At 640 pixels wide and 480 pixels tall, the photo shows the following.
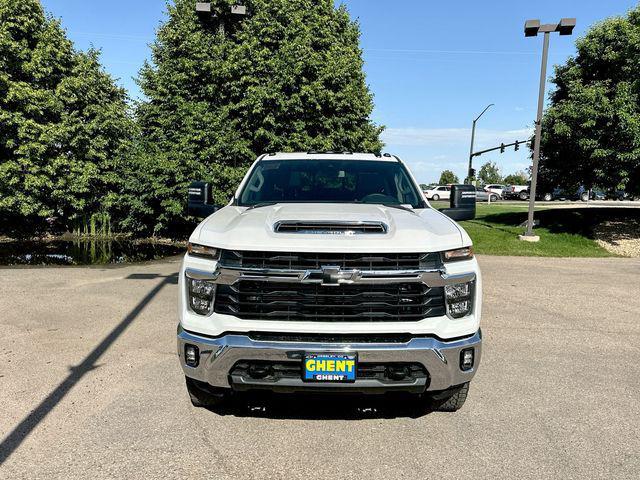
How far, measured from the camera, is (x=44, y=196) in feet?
53.7

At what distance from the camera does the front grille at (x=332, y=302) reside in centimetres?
302

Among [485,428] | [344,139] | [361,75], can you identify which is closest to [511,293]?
[485,428]

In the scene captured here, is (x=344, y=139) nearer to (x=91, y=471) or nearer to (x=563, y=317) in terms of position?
(x=563, y=317)

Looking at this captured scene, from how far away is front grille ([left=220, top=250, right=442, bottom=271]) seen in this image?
3.01 metres

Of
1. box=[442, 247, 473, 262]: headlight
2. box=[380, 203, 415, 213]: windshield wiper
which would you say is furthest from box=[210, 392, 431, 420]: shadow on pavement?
box=[380, 203, 415, 213]: windshield wiper

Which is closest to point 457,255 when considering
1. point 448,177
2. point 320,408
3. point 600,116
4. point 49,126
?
point 320,408

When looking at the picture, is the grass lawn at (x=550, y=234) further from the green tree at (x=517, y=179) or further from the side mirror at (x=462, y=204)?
the green tree at (x=517, y=179)

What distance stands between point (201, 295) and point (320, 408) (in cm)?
136

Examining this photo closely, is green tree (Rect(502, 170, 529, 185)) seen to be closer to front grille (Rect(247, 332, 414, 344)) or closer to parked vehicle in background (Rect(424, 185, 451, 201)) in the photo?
parked vehicle in background (Rect(424, 185, 451, 201))

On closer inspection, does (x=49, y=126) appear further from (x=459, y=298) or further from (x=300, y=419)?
(x=459, y=298)

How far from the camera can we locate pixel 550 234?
1609 cm

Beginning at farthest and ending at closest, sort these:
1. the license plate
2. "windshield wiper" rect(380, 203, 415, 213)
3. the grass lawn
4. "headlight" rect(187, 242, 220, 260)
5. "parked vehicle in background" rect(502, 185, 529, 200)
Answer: "parked vehicle in background" rect(502, 185, 529, 200) → the grass lawn → "windshield wiper" rect(380, 203, 415, 213) → "headlight" rect(187, 242, 220, 260) → the license plate

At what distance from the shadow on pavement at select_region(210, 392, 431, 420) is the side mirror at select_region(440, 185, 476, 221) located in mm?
1689

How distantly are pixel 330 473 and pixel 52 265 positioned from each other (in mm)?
10187
